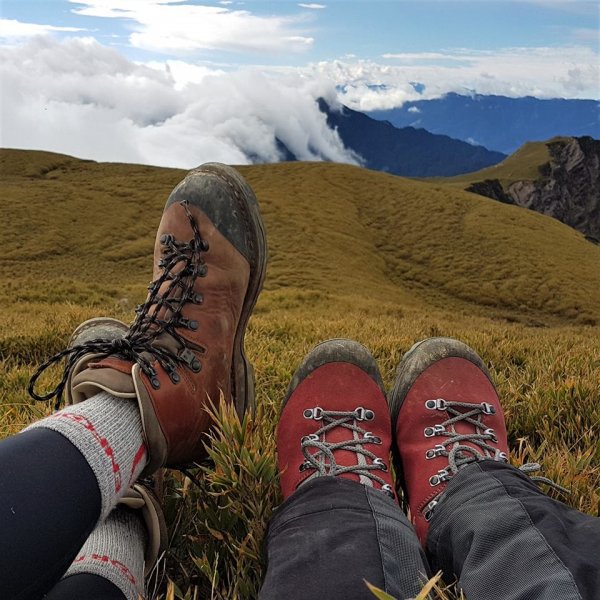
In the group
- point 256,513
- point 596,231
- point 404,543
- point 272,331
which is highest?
point 404,543

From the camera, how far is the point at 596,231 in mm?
147125

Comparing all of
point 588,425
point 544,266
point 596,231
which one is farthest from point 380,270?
point 596,231

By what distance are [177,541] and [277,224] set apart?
4691 centimetres

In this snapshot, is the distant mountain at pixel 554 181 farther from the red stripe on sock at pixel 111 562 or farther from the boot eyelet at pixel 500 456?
the red stripe on sock at pixel 111 562

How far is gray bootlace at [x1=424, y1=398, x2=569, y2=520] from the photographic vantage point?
1.90 meters

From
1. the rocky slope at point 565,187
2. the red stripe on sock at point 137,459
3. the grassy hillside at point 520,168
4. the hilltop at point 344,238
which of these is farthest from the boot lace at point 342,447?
the grassy hillside at point 520,168

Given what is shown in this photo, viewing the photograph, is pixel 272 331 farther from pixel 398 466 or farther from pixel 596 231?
pixel 596 231

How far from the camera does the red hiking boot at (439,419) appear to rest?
200 centimetres

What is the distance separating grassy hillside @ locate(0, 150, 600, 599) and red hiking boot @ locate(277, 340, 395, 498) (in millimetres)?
145

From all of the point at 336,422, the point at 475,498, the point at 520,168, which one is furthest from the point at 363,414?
the point at 520,168

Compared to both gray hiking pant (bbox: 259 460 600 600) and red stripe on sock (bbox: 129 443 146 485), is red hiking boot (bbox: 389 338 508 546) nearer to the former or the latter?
gray hiking pant (bbox: 259 460 600 600)

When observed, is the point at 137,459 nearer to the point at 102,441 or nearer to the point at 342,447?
the point at 102,441

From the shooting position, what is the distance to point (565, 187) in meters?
135

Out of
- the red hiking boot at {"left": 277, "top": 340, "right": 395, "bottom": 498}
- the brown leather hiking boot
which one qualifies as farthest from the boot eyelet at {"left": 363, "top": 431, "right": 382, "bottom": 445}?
the brown leather hiking boot
